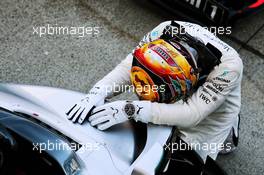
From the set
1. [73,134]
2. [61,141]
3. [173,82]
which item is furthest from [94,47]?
[61,141]

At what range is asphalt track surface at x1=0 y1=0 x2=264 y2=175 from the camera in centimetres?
340

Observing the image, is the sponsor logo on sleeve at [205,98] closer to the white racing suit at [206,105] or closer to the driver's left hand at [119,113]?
the white racing suit at [206,105]

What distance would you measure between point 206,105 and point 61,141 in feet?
2.59

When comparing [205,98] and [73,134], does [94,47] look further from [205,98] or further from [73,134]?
[73,134]

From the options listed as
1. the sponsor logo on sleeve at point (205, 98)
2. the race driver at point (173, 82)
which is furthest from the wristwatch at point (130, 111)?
the sponsor logo on sleeve at point (205, 98)

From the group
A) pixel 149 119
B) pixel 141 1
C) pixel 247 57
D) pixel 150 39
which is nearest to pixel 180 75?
pixel 149 119

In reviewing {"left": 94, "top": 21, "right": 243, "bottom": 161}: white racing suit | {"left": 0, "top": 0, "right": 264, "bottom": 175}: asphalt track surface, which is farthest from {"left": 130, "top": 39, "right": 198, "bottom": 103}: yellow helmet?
{"left": 0, "top": 0, "right": 264, "bottom": 175}: asphalt track surface

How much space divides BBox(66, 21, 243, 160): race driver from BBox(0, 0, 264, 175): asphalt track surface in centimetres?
85

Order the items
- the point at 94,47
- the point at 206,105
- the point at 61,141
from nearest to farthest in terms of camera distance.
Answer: the point at 61,141 < the point at 206,105 < the point at 94,47

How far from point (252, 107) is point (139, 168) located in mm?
1771

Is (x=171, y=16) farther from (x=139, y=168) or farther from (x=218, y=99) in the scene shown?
(x=139, y=168)

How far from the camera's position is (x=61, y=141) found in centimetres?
193

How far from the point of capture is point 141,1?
4.12m

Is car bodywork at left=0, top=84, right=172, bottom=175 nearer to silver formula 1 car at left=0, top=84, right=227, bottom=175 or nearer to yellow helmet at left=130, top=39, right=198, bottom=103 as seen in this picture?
silver formula 1 car at left=0, top=84, right=227, bottom=175
